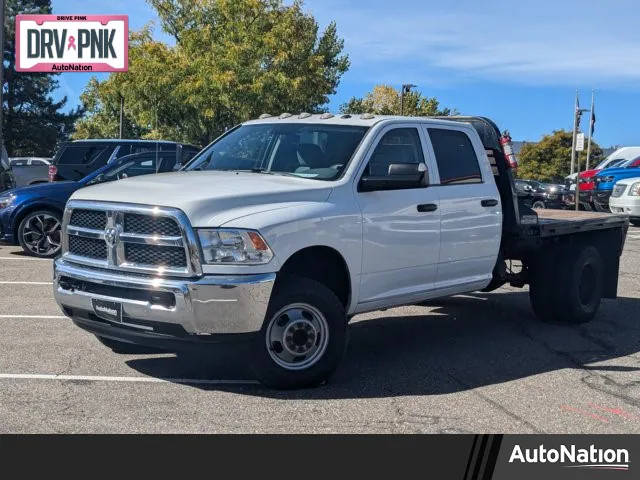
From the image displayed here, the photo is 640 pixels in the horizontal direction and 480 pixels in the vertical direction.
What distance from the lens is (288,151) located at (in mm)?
6801

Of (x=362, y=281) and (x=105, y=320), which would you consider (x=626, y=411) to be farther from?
(x=105, y=320)

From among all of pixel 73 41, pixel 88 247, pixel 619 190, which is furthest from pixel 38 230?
pixel 619 190

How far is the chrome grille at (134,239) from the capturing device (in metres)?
5.46

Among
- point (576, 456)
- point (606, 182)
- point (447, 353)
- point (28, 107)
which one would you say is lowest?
point (447, 353)

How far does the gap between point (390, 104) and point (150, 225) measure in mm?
55525

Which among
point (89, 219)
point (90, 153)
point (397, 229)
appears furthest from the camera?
point (90, 153)

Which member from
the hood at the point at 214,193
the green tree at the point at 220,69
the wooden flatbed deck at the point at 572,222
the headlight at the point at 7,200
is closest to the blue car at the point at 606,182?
the green tree at the point at 220,69

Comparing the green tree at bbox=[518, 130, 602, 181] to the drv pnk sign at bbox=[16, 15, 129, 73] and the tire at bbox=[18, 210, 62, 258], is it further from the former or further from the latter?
the tire at bbox=[18, 210, 62, 258]

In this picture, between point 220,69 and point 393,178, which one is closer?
point 393,178

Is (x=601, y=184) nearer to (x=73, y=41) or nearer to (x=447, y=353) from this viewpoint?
(x=73, y=41)

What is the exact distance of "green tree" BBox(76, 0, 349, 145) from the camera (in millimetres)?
33531

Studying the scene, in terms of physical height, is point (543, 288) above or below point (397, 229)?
below

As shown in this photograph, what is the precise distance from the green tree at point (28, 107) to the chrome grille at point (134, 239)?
173 feet

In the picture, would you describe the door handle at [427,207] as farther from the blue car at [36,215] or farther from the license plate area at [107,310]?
the blue car at [36,215]
